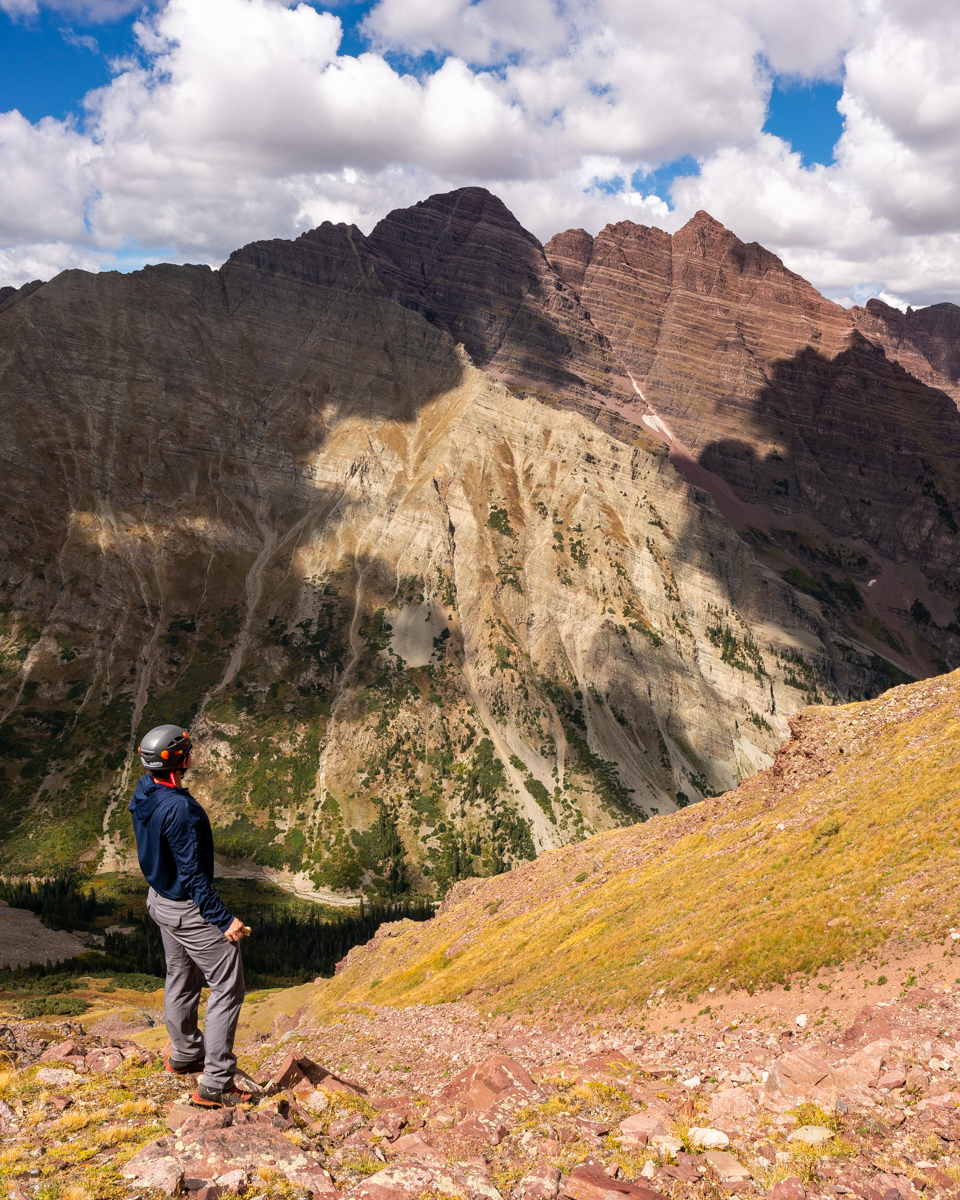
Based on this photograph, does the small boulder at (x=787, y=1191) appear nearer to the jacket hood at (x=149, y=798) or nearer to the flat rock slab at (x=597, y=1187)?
the flat rock slab at (x=597, y=1187)

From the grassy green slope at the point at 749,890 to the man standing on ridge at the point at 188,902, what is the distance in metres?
18.0

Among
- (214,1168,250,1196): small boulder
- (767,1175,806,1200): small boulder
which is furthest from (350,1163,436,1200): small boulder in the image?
(767,1175,806,1200): small boulder

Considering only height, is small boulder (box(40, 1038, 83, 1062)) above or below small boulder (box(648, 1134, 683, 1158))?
above

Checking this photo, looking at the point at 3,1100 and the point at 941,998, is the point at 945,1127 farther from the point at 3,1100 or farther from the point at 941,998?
the point at 3,1100

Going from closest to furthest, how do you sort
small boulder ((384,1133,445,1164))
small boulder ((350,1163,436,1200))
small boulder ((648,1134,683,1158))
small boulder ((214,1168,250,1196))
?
small boulder ((214,1168,250,1196)), small boulder ((350,1163,436,1200)), small boulder ((384,1133,445,1164)), small boulder ((648,1134,683,1158))

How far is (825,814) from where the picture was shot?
34094 mm

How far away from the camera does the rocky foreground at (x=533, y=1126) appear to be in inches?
380

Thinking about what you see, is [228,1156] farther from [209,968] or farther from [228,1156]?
[209,968]

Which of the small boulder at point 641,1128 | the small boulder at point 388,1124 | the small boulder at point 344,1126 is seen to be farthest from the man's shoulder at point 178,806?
the small boulder at point 641,1128

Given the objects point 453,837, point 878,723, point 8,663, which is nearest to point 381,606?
point 453,837

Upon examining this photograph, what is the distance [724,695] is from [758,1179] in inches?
7848

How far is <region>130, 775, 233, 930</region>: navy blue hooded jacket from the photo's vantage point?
10.9 m

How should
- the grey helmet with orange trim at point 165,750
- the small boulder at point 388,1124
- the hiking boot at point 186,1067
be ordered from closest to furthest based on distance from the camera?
the grey helmet with orange trim at point 165,750, the small boulder at point 388,1124, the hiking boot at point 186,1067

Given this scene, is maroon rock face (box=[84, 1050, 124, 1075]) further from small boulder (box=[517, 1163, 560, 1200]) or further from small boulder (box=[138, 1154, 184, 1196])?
small boulder (box=[517, 1163, 560, 1200])
